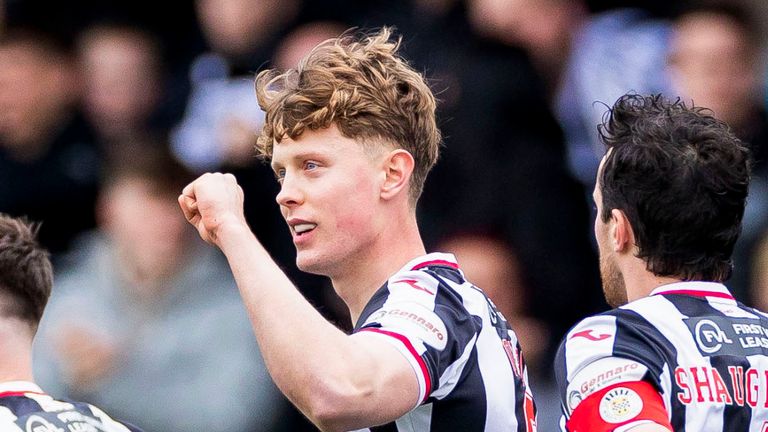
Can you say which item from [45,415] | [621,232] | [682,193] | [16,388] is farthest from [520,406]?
[16,388]

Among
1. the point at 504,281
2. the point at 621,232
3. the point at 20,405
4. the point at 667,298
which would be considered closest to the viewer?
the point at 667,298

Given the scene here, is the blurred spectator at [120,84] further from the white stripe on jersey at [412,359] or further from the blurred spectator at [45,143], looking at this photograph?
the white stripe on jersey at [412,359]

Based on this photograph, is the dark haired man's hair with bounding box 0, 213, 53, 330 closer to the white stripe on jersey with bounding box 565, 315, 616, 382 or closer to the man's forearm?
the man's forearm

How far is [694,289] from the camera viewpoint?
325 centimetres

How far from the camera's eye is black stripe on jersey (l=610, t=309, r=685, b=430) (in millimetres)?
3027

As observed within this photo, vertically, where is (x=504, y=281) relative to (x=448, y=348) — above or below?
below

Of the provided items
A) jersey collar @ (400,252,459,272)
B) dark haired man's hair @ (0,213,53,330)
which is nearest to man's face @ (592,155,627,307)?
jersey collar @ (400,252,459,272)

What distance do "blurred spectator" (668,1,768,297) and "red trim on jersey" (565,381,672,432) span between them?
10.4 ft

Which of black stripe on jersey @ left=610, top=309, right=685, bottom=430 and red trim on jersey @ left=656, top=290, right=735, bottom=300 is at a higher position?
red trim on jersey @ left=656, top=290, right=735, bottom=300

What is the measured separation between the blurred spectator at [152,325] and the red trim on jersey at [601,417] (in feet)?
11.2

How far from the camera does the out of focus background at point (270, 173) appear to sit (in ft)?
20.2

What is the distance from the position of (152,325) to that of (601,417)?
3.96m

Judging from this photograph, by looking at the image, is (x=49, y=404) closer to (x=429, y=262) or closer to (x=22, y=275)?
(x=22, y=275)

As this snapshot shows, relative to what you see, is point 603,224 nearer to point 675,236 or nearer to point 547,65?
point 675,236
